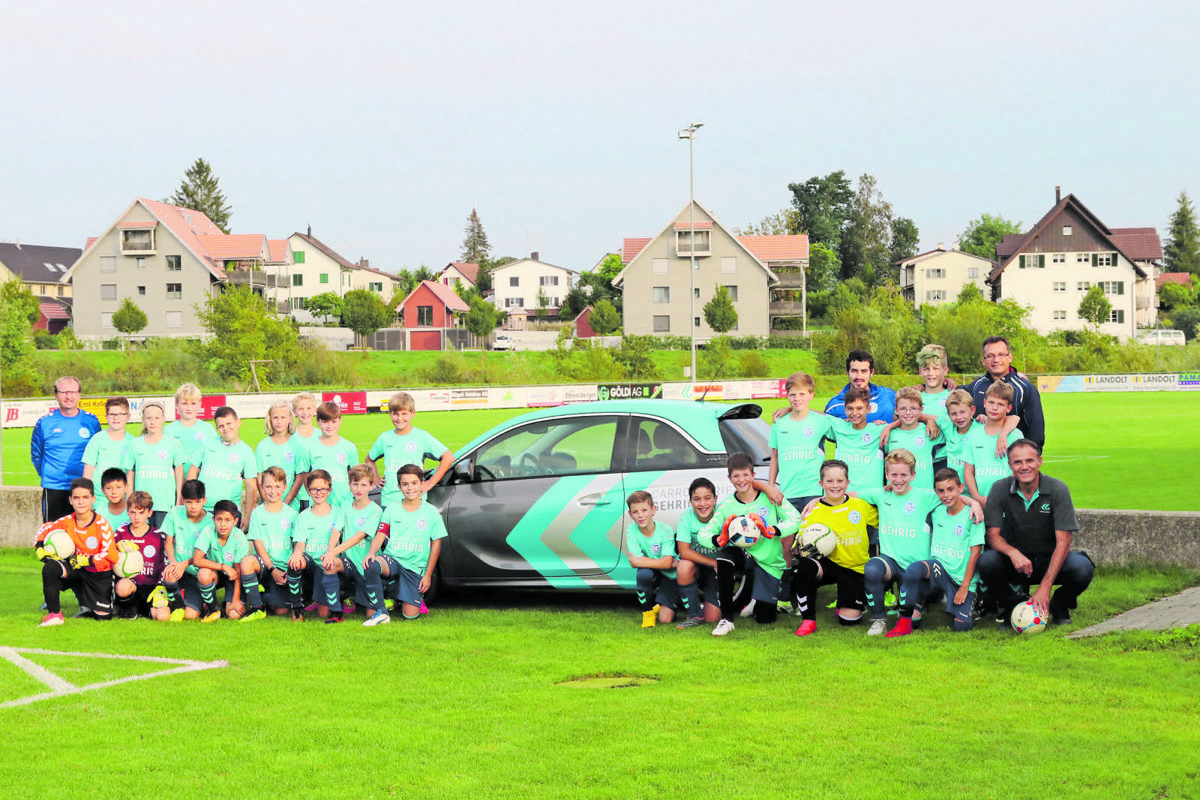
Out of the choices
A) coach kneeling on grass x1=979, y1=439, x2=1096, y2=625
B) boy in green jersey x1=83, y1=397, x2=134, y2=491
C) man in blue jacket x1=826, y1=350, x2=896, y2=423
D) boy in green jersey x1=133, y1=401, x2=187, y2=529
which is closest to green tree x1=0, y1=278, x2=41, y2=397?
boy in green jersey x1=83, y1=397, x2=134, y2=491

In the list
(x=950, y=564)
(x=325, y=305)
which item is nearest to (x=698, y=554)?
→ (x=950, y=564)

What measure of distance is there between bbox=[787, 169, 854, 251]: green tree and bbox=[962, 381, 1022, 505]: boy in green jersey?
98.2 metres

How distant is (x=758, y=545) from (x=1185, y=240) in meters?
121

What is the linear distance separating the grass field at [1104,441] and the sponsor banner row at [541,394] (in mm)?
1010

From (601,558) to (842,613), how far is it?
1.69 meters

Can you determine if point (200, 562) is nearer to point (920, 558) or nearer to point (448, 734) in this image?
point (448, 734)

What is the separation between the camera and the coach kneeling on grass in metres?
7.09

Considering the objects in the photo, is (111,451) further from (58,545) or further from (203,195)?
(203,195)

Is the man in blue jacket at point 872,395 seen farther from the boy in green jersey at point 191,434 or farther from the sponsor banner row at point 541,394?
the sponsor banner row at point 541,394

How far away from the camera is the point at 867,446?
315 inches

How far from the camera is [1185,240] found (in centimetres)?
11406

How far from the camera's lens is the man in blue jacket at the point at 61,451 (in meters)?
9.35

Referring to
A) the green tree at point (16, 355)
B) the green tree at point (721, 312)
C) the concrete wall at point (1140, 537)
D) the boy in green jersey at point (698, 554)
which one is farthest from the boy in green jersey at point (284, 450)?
the green tree at point (721, 312)

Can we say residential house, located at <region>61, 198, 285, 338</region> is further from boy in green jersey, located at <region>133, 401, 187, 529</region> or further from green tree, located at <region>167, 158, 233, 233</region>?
boy in green jersey, located at <region>133, 401, 187, 529</region>
